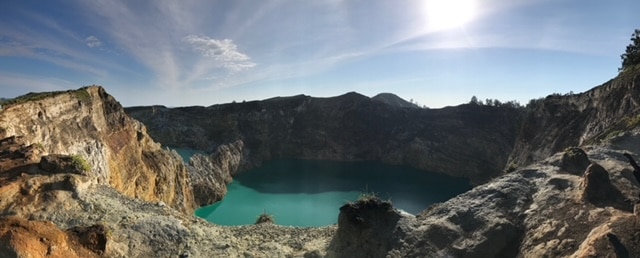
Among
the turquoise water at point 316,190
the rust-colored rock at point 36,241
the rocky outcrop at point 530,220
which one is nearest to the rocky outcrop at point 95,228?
the rust-colored rock at point 36,241

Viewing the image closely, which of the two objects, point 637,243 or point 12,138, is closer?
point 637,243

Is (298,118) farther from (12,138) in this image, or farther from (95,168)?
(12,138)

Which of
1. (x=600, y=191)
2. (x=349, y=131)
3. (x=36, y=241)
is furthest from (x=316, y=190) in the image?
(x=36, y=241)

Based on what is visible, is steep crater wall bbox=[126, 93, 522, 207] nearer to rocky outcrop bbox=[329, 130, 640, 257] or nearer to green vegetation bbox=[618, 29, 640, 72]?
green vegetation bbox=[618, 29, 640, 72]

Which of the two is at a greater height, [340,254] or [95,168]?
[95,168]

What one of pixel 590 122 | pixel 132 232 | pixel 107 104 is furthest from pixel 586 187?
pixel 107 104

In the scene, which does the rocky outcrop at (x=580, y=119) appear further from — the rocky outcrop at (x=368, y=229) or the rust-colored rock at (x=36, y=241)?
the rust-colored rock at (x=36, y=241)

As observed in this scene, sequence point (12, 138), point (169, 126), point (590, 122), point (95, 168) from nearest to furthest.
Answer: point (12, 138), point (95, 168), point (590, 122), point (169, 126)
